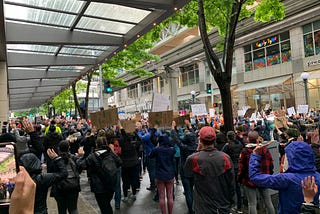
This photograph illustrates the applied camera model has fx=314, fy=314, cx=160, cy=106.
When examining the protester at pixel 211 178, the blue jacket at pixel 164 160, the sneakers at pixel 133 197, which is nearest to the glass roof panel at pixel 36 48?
the sneakers at pixel 133 197

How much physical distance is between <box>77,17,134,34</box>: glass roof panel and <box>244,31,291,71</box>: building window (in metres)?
20.1

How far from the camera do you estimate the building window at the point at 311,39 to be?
23688 mm

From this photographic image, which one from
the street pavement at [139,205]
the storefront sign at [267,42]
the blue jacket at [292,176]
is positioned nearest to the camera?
the blue jacket at [292,176]

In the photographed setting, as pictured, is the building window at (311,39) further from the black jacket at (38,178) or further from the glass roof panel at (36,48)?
the black jacket at (38,178)

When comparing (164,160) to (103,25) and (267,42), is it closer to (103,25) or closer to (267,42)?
(103,25)

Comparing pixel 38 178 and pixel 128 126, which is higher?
pixel 128 126

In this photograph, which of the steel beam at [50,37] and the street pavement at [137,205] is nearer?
the street pavement at [137,205]

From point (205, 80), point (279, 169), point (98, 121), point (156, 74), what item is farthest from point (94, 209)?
point (156, 74)

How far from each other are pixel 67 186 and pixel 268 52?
86.9 feet

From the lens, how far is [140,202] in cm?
779

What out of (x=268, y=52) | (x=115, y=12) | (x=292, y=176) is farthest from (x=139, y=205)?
(x=268, y=52)

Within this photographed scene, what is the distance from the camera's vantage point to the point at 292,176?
10.3 ft

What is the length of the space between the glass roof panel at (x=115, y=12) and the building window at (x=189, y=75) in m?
29.5

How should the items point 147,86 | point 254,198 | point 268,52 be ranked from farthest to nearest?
point 147,86 → point 268,52 → point 254,198
